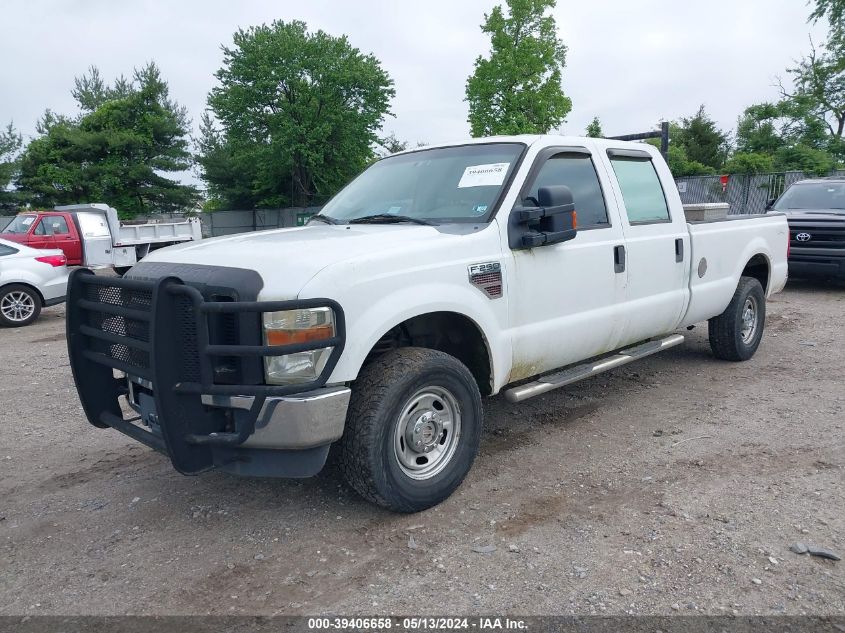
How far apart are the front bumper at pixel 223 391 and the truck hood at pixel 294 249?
18 cm

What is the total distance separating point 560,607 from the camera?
268cm

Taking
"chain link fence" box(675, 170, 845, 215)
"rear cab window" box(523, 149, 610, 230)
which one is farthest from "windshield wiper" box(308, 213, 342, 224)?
"chain link fence" box(675, 170, 845, 215)

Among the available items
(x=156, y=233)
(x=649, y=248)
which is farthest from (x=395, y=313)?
(x=156, y=233)

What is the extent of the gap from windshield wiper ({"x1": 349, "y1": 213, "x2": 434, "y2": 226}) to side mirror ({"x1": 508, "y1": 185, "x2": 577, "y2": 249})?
19.9 inches

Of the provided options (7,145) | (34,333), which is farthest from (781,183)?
(7,145)

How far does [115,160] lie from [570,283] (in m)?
39.6

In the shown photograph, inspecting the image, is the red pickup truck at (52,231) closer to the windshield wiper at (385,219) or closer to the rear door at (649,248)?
the windshield wiper at (385,219)

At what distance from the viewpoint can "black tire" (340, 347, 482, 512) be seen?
320 centimetres

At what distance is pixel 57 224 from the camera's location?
51.3 feet

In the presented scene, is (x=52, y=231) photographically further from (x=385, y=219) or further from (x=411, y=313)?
(x=411, y=313)

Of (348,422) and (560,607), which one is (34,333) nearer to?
(348,422)

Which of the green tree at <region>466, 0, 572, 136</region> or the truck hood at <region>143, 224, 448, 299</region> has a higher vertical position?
the green tree at <region>466, 0, 572, 136</region>

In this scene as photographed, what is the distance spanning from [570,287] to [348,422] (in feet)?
5.90

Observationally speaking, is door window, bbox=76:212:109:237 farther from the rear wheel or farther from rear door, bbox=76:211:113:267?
the rear wheel
